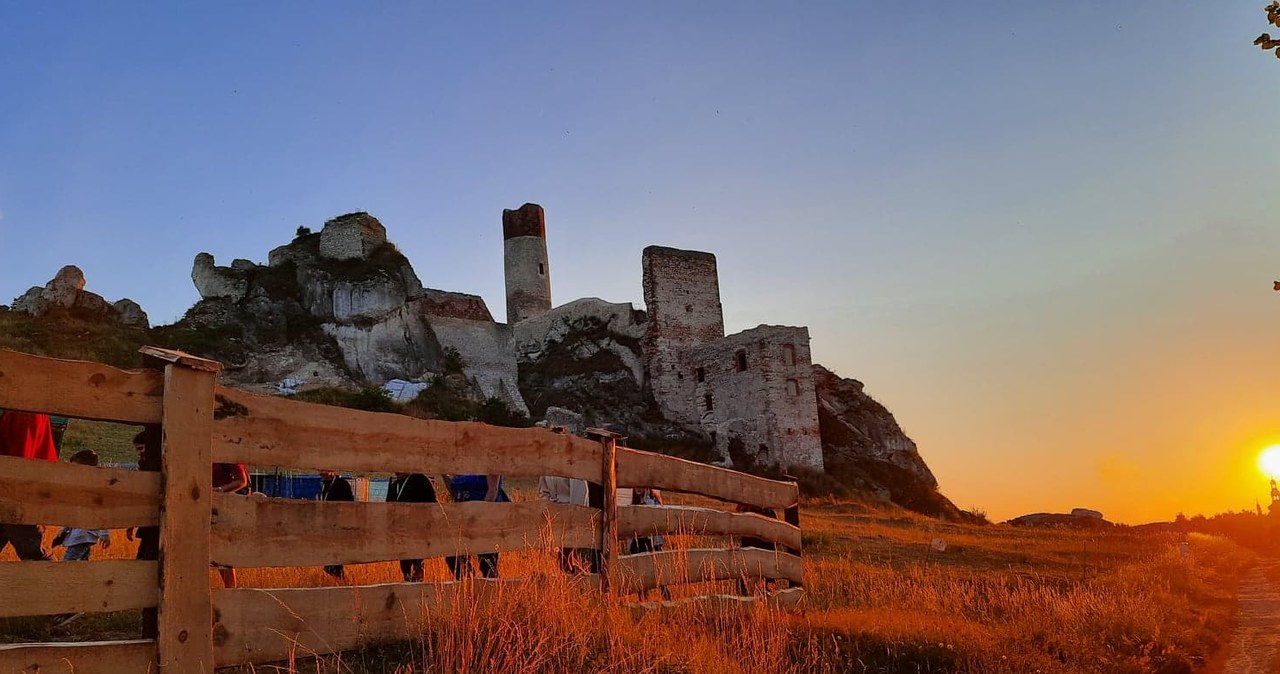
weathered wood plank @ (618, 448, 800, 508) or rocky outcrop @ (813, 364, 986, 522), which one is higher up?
rocky outcrop @ (813, 364, 986, 522)

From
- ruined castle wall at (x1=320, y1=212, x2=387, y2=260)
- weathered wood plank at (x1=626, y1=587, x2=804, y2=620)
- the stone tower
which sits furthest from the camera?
the stone tower

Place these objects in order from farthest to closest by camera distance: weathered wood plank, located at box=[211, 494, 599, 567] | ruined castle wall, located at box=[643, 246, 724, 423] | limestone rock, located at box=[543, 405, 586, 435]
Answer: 1. ruined castle wall, located at box=[643, 246, 724, 423]
2. limestone rock, located at box=[543, 405, 586, 435]
3. weathered wood plank, located at box=[211, 494, 599, 567]

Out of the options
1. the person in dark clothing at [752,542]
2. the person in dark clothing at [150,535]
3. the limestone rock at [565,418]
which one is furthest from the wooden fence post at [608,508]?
the limestone rock at [565,418]

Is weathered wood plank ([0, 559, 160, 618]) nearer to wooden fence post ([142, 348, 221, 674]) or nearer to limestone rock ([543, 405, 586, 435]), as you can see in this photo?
wooden fence post ([142, 348, 221, 674])

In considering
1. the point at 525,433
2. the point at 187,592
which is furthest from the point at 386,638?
the point at 525,433

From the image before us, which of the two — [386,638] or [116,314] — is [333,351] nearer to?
[116,314]

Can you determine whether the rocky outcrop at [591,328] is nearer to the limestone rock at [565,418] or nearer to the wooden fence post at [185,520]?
the limestone rock at [565,418]

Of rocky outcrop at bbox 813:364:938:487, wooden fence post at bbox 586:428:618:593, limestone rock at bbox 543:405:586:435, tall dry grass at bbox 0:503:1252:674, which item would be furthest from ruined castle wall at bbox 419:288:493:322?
wooden fence post at bbox 586:428:618:593

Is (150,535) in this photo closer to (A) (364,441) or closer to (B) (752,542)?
(A) (364,441)

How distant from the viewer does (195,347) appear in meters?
33.3

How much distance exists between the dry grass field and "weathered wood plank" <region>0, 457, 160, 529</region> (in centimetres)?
96

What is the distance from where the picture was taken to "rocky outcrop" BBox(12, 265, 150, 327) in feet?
107

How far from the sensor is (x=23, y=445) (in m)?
6.18

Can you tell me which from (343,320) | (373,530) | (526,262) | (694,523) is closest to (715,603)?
(694,523)
